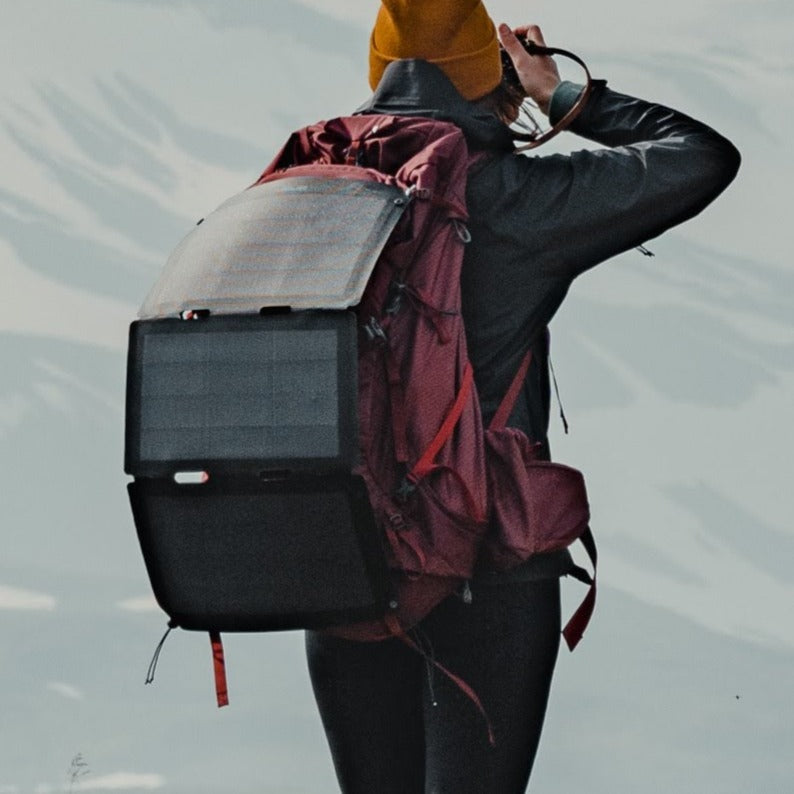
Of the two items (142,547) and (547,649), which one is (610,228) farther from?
(142,547)

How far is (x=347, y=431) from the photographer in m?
3.74

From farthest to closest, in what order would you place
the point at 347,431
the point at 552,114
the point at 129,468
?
the point at 552,114 < the point at 129,468 < the point at 347,431

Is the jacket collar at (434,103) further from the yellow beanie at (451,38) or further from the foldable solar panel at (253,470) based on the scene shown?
the foldable solar panel at (253,470)

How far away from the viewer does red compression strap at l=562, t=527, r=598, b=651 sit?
4.10m

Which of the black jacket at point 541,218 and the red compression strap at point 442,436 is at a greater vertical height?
the black jacket at point 541,218

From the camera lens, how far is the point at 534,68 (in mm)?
4332

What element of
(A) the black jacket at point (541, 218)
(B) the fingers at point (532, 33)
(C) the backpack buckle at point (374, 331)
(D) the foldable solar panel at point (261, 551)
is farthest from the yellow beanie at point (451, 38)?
(D) the foldable solar panel at point (261, 551)

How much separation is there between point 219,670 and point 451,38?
1.47 m

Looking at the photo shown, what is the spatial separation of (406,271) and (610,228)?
0.44 metres

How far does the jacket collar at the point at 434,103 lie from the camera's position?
4031 mm

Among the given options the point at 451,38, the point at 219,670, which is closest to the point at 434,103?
the point at 451,38

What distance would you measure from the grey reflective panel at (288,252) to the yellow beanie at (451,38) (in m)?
0.36

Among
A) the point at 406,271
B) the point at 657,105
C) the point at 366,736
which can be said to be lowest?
the point at 366,736

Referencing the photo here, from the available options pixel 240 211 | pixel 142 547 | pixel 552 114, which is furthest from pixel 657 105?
pixel 142 547
